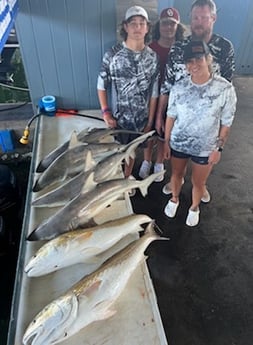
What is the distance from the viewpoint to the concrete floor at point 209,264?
1.72 metres

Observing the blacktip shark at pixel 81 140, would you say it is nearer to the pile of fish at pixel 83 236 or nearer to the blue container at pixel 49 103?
the pile of fish at pixel 83 236

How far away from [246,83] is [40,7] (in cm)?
343

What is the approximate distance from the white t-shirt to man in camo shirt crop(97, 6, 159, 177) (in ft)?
1.06

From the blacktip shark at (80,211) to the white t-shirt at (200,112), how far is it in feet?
1.83

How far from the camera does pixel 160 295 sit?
6.14 feet

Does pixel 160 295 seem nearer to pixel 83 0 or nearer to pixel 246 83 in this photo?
pixel 83 0

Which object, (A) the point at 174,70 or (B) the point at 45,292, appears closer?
(B) the point at 45,292

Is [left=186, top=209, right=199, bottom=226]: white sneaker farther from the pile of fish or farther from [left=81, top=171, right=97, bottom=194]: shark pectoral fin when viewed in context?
[left=81, top=171, right=97, bottom=194]: shark pectoral fin

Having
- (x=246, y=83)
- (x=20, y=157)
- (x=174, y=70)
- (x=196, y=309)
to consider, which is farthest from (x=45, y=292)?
(x=246, y=83)

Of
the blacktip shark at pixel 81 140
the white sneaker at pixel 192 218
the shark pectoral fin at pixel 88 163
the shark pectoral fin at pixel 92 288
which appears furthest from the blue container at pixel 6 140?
the shark pectoral fin at pixel 92 288

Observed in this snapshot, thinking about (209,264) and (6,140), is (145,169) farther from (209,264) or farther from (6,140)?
(6,140)

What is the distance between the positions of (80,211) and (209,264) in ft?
3.78

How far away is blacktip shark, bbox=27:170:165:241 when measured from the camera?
1.35 m

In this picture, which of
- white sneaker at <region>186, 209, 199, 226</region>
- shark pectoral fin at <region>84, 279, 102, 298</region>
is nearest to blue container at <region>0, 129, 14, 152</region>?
white sneaker at <region>186, 209, 199, 226</region>
